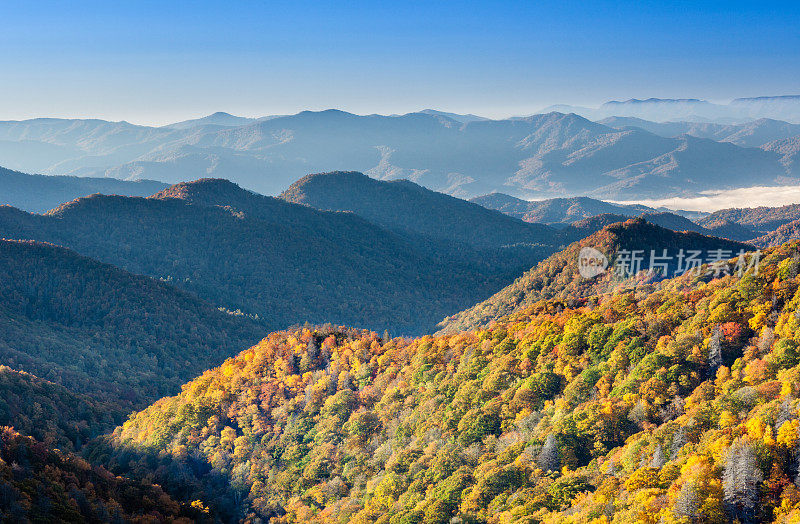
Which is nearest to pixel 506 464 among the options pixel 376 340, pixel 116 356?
pixel 376 340

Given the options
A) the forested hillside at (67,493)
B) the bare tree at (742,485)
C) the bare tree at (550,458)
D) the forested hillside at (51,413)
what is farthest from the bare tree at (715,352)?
the forested hillside at (51,413)

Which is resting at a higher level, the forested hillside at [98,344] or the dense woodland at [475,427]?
the dense woodland at [475,427]

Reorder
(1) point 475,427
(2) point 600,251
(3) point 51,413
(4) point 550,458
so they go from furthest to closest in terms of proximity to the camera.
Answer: (2) point 600,251
(3) point 51,413
(1) point 475,427
(4) point 550,458

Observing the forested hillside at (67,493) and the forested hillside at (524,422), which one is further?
the forested hillside at (67,493)

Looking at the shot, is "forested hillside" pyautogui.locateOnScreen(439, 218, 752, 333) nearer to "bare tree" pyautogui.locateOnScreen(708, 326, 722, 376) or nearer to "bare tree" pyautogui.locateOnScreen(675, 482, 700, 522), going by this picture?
"bare tree" pyautogui.locateOnScreen(708, 326, 722, 376)

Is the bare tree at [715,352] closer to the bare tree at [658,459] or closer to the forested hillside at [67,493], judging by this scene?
the bare tree at [658,459]

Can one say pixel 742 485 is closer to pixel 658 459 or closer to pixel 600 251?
pixel 658 459

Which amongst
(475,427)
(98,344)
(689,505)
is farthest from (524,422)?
(98,344)

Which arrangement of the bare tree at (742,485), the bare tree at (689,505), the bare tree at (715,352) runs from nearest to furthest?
the bare tree at (689,505), the bare tree at (742,485), the bare tree at (715,352)

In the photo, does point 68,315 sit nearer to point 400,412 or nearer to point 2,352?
point 2,352

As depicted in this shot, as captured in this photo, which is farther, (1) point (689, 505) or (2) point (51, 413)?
(2) point (51, 413)
